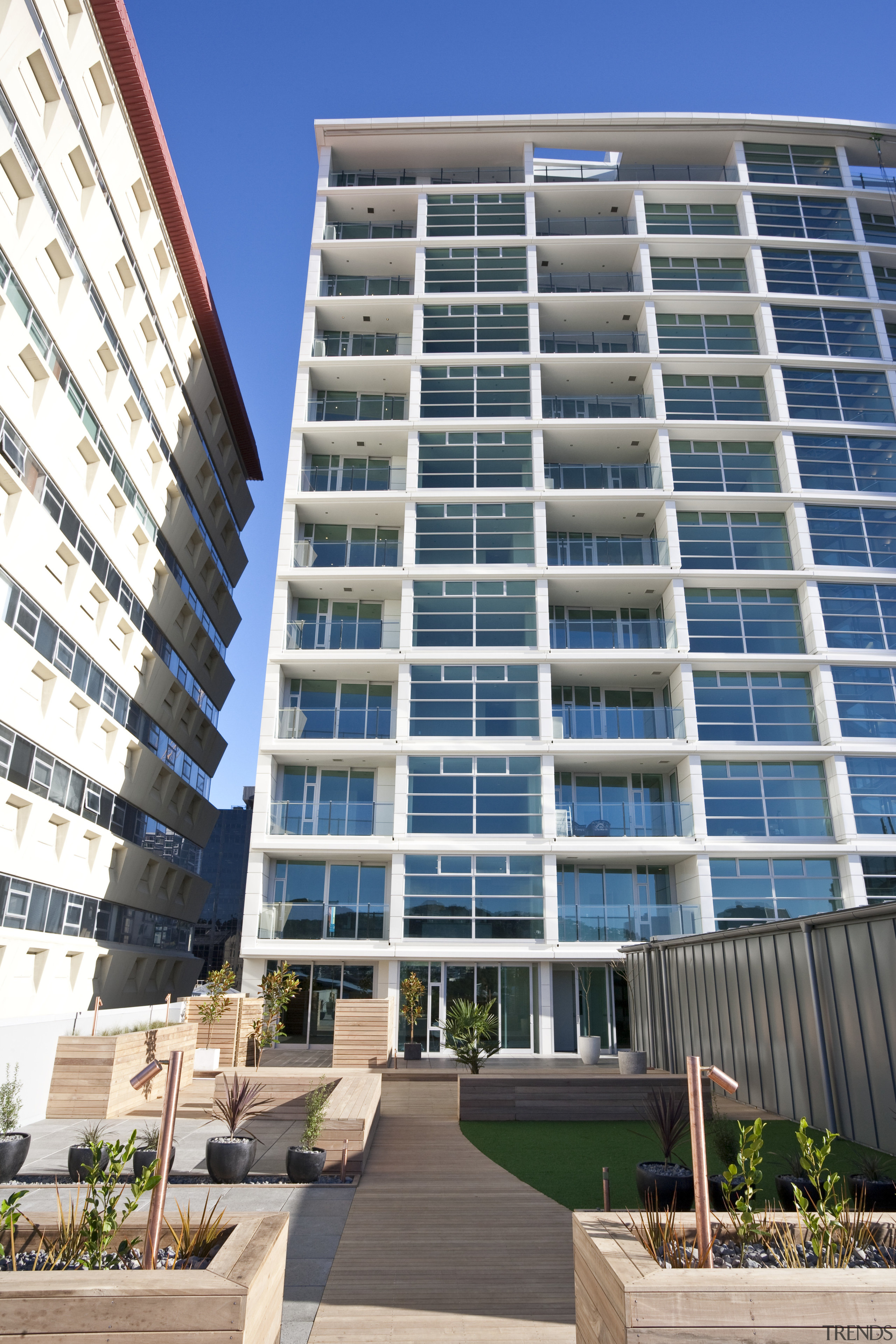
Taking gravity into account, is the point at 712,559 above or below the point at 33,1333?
above

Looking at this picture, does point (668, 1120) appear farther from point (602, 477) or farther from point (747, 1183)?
point (602, 477)

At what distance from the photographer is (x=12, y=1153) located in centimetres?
1043

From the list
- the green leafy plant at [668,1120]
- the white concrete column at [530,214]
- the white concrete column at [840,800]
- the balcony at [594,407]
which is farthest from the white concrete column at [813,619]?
the green leafy plant at [668,1120]

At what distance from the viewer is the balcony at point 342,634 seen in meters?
32.8

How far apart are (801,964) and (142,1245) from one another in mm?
11869

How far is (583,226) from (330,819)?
27582 mm

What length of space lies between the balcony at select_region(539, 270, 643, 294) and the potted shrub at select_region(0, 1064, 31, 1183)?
36.0 meters

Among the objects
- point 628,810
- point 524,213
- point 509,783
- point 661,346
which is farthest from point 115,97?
point 628,810

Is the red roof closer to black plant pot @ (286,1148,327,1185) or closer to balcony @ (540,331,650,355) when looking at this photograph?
balcony @ (540,331,650,355)

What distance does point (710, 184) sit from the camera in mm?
37938

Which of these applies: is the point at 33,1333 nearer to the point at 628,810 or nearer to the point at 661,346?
the point at 628,810

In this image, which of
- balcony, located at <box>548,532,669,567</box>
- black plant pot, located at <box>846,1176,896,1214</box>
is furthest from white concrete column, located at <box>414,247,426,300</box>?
black plant pot, located at <box>846,1176,896,1214</box>

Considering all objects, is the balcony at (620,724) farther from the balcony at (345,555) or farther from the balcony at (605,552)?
the balcony at (345,555)

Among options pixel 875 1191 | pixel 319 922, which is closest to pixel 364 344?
pixel 319 922
